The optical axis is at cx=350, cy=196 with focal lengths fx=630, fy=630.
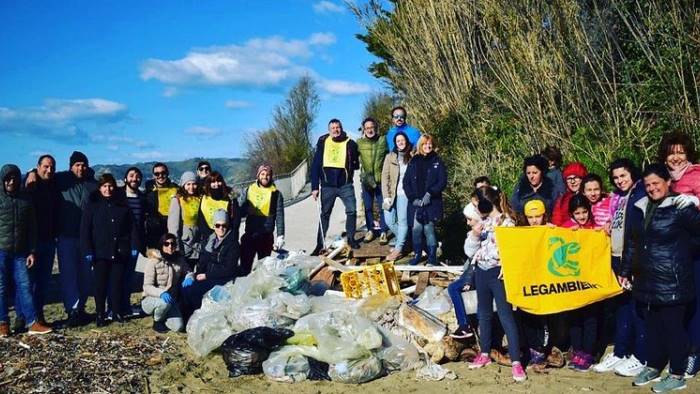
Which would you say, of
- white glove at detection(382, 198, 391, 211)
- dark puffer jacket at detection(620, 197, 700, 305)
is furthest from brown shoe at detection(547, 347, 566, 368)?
white glove at detection(382, 198, 391, 211)

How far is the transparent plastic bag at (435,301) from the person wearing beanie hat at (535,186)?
44.5 inches

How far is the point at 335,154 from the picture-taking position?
8344mm

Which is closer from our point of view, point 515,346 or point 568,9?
point 515,346

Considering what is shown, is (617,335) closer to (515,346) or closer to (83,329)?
(515,346)

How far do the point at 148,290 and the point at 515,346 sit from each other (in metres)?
4.04

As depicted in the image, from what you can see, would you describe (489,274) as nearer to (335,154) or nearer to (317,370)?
(317,370)

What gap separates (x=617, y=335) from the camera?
5488 millimetres

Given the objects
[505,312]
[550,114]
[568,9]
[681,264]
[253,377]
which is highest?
[568,9]

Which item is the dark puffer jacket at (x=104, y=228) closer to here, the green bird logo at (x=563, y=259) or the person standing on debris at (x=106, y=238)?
the person standing on debris at (x=106, y=238)

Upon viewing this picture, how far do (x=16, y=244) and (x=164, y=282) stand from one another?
155 centimetres

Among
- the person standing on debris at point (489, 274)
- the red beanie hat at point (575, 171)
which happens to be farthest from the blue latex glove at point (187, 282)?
the red beanie hat at point (575, 171)

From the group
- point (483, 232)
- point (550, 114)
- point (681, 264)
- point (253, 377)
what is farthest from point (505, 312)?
point (550, 114)

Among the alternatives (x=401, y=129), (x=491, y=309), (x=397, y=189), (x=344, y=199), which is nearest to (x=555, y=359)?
(x=491, y=309)

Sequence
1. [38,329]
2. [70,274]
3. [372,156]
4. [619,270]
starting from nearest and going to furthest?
[619,270] < [38,329] < [70,274] < [372,156]
